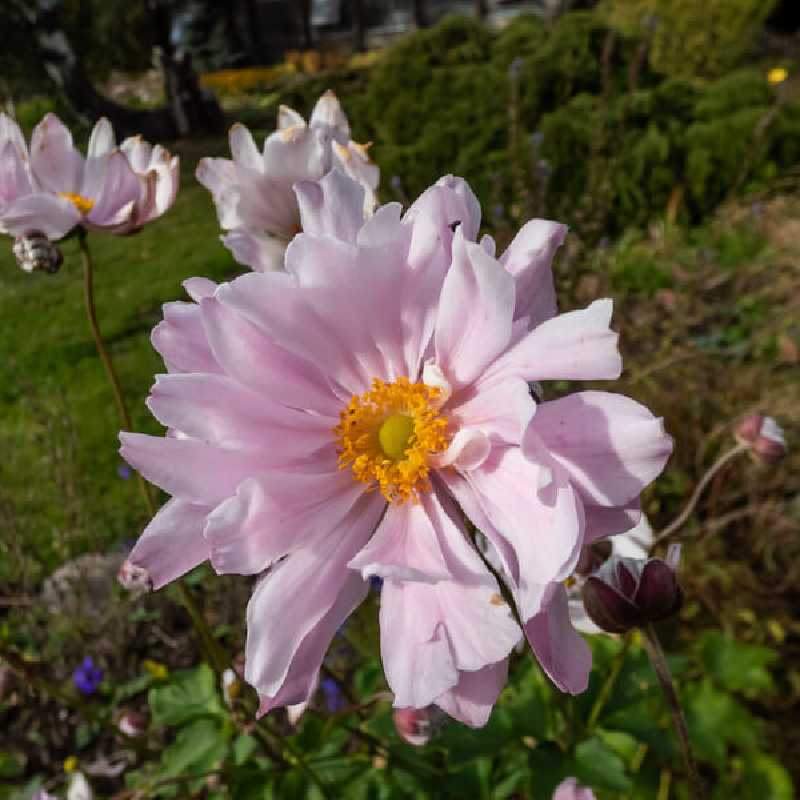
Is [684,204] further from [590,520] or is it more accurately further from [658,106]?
[590,520]

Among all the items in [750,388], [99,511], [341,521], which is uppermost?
[341,521]

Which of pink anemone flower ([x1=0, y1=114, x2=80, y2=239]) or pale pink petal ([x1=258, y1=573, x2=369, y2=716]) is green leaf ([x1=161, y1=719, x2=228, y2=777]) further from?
pink anemone flower ([x1=0, y1=114, x2=80, y2=239])

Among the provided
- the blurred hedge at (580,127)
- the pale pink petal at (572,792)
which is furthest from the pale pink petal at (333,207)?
the blurred hedge at (580,127)

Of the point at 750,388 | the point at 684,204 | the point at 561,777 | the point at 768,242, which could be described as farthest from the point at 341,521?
the point at 684,204

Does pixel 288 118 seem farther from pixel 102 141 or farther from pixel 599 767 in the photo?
pixel 599 767

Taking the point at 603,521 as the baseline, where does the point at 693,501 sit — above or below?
below

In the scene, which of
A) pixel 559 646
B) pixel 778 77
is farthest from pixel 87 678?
pixel 778 77

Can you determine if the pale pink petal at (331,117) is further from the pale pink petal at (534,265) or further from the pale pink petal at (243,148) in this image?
the pale pink petal at (534,265)
